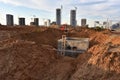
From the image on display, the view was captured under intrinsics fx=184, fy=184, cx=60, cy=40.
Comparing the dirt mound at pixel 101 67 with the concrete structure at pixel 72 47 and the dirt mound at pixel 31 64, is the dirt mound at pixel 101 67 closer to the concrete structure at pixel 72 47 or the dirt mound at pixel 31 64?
the dirt mound at pixel 31 64

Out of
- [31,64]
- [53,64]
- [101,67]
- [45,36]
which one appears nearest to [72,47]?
[53,64]

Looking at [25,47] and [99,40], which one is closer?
[25,47]

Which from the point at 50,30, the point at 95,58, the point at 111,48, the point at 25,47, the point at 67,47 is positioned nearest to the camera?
the point at 95,58

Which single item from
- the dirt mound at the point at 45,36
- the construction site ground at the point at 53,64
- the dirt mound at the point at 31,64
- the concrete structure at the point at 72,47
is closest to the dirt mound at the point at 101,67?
the construction site ground at the point at 53,64

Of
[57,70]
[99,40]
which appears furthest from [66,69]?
[99,40]

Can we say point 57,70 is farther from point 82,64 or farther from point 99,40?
point 99,40

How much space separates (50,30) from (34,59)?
34.6ft

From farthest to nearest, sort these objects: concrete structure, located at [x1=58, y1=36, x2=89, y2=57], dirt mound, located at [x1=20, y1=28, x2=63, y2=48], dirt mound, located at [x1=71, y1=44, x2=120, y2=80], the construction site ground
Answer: dirt mound, located at [x1=20, y1=28, x2=63, y2=48] < concrete structure, located at [x1=58, y1=36, x2=89, y2=57] < the construction site ground < dirt mound, located at [x1=71, y1=44, x2=120, y2=80]

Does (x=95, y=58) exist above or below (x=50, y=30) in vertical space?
below

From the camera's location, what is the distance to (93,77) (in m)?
8.49

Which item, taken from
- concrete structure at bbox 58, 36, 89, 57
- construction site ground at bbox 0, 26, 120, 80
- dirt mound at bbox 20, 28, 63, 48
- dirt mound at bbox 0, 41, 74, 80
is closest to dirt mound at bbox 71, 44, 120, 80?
construction site ground at bbox 0, 26, 120, 80

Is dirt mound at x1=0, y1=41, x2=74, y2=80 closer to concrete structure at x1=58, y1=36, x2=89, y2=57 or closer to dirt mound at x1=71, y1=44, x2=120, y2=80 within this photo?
dirt mound at x1=71, y1=44, x2=120, y2=80

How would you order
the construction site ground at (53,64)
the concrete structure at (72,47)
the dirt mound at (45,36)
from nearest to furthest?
the construction site ground at (53,64), the concrete structure at (72,47), the dirt mound at (45,36)

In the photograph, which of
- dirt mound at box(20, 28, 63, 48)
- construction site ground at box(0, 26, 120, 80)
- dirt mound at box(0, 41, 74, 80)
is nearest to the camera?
construction site ground at box(0, 26, 120, 80)
